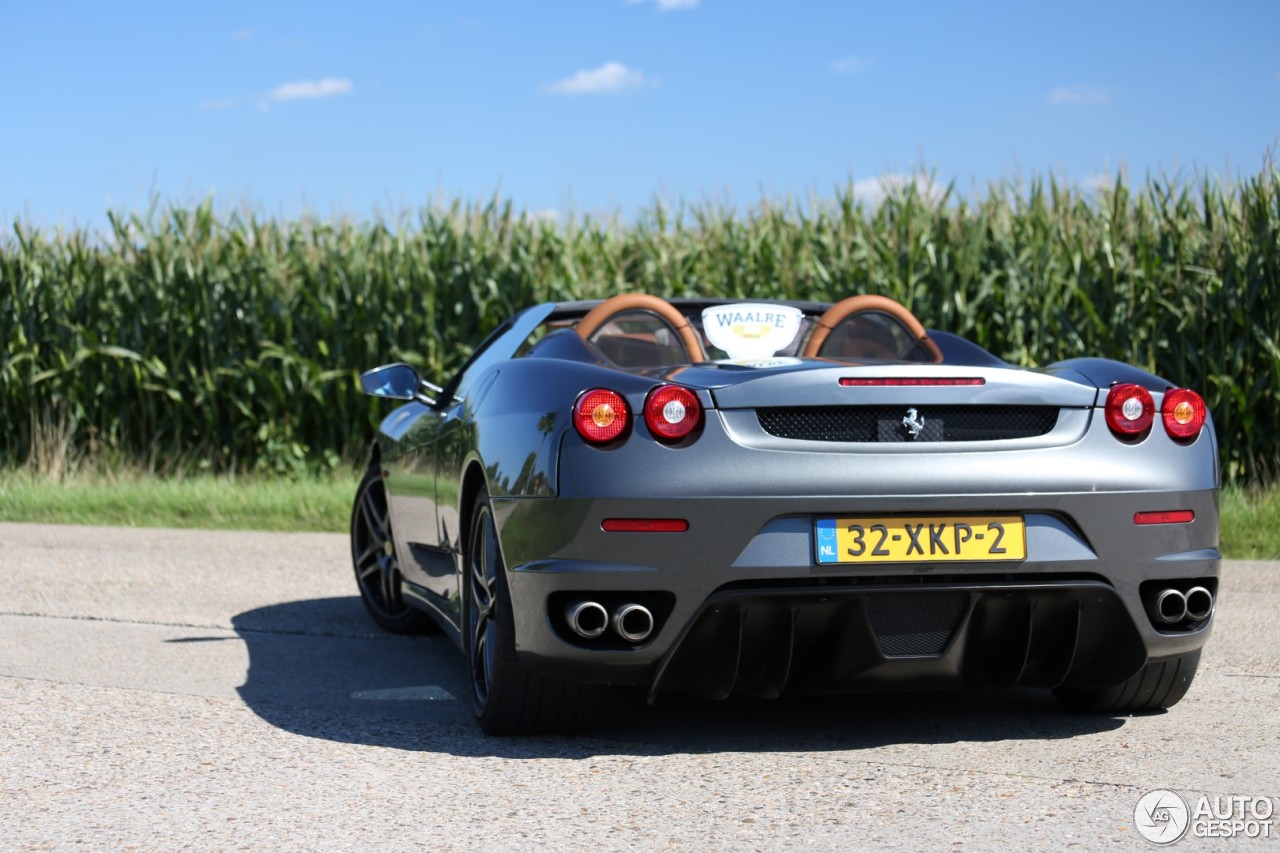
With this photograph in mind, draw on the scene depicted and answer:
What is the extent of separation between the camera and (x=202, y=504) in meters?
11.6

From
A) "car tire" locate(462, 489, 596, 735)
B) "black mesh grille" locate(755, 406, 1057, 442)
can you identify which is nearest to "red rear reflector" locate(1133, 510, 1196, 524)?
"black mesh grille" locate(755, 406, 1057, 442)

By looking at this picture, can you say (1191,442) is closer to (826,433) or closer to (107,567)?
(826,433)

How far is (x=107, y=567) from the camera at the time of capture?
28.3 feet

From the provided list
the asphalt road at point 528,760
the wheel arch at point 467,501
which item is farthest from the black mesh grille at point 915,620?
the wheel arch at point 467,501

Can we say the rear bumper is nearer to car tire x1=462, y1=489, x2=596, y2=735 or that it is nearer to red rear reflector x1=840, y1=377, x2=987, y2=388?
car tire x1=462, y1=489, x2=596, y2=735

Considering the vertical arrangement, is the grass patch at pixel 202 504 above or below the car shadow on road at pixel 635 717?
below

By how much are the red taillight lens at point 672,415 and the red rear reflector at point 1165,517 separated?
1.20m

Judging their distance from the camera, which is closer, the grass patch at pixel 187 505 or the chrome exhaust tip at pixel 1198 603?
the chrome exhaust tip at pixel 1198 603

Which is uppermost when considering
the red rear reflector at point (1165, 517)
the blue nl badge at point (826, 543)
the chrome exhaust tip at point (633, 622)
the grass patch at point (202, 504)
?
the blue nl badge at point (826, 543)

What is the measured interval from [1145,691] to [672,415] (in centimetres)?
174

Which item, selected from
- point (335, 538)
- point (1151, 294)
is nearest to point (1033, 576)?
point (335, 538)

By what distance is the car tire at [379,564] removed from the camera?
21.9 ft

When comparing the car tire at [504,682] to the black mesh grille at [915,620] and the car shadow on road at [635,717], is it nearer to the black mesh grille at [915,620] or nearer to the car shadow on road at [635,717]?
the car shadow on road at [635,717]

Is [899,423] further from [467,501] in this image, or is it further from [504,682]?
[467,501]
